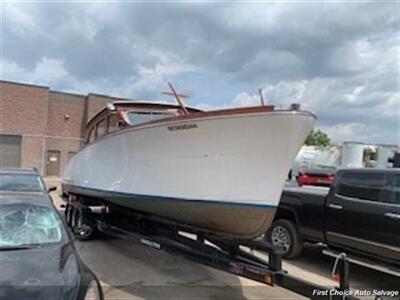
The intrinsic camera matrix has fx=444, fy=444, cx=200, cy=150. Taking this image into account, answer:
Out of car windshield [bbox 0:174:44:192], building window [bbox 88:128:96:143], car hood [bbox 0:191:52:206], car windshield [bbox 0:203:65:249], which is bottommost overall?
car windshield [bbox 0:203:65:249]

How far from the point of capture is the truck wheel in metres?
7.93

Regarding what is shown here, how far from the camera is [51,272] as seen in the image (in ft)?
13.0

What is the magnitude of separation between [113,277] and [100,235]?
10.00 feet

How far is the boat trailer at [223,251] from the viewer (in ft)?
15.0

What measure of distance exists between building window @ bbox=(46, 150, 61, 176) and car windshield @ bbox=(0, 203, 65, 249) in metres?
31.9

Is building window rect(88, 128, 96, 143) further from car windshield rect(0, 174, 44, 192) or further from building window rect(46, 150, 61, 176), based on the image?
building window rect(46, 150, 61, 176)

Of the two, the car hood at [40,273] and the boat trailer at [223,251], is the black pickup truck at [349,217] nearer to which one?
the boat trailer at [223,251]

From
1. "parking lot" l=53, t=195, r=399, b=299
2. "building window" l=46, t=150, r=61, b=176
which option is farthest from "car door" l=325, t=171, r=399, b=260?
"building window" l=46, t=150, r=61, b=176

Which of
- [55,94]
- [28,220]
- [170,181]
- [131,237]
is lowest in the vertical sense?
[131,237]

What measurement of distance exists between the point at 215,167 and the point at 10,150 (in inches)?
1237

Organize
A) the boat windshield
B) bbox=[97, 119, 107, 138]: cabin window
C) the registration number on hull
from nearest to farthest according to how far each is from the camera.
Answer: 1. the registration number on hull
2. the boat windshield
3. bbox=[97, 119, 107, 138]: cabin window

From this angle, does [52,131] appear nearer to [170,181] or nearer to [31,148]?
[31,148]

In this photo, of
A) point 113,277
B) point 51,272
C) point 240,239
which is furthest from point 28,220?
point 240,239

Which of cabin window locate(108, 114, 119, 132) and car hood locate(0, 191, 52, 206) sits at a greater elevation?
cabin window locate(108, 114, 119, 132)
